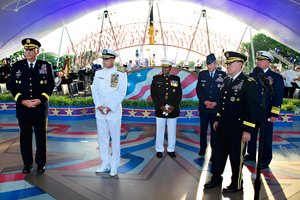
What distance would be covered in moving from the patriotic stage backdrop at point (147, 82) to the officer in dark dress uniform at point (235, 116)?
205 inches

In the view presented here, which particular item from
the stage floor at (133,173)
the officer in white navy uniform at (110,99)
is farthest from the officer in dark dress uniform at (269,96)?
the officer in white navy uniform at (110,99)

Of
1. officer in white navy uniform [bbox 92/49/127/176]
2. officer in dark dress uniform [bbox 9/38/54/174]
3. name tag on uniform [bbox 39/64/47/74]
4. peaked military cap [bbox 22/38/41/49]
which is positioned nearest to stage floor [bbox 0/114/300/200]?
officer in dark dress uniform [bbox 9/38/54/174]

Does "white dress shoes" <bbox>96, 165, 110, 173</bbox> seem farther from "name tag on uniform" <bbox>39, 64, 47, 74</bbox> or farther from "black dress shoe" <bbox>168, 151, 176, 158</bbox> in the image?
"name tag on uniform" <bbox>39, 64, 47, 74</bbox>

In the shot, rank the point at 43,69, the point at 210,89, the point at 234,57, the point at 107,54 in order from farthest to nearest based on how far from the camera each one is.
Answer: the point at 210,89 → the point at 43,69 → the point at 107,54 → the point at 234,57

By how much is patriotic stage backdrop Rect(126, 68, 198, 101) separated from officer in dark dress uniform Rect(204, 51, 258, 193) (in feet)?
17.1

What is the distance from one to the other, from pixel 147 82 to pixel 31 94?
514 centimetres

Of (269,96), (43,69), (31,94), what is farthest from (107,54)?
(269,96)

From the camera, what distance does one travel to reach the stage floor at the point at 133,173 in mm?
3750

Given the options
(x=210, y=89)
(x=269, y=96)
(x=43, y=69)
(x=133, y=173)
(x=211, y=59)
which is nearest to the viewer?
(x=43, y=69)

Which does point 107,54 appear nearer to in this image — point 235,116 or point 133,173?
point 133,173

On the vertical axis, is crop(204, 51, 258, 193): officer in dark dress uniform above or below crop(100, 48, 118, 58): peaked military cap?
below

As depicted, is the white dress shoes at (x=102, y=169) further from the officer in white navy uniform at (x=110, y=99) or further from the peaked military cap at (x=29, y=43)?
the peaked military cap at (x=29, y=43)

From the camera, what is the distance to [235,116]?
3701mm

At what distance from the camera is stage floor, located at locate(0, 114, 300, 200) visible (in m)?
3.75
